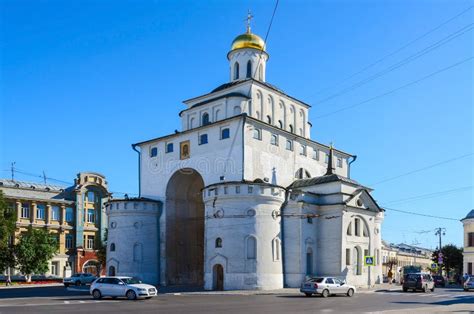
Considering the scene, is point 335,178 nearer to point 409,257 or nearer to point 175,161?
point 175,161

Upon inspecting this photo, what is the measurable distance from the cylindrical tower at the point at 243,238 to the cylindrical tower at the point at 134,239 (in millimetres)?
7701

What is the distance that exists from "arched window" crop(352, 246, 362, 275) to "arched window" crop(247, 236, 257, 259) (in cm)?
851

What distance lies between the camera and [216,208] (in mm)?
40594

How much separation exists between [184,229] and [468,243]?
1404 inches

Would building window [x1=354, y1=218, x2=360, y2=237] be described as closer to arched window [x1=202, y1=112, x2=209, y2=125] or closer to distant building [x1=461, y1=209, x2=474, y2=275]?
arched window [x1=202, y1=112, x2=209, y2=125]

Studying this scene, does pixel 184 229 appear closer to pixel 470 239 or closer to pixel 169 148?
pixel 169 148

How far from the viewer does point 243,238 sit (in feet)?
129

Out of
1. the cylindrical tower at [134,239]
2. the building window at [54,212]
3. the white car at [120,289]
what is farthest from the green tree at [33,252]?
the white car at [120,289]

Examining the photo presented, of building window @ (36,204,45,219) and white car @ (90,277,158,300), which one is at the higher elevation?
building window @ (36,204,45,219)

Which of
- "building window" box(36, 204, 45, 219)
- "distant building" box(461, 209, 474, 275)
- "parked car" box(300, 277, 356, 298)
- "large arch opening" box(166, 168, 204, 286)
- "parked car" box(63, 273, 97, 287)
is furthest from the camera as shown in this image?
"distant building" box(461, 209, 474, 275)

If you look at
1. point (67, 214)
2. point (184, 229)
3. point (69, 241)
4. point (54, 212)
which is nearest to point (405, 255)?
point (69, 241)

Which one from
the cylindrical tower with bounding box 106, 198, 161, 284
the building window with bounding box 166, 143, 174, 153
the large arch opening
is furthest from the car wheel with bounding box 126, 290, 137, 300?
the building window with bounding box 166, 143, 174, 153

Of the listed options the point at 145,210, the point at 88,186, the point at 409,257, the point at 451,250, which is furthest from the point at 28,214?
the point at 409,257

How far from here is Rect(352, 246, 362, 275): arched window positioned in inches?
1694
